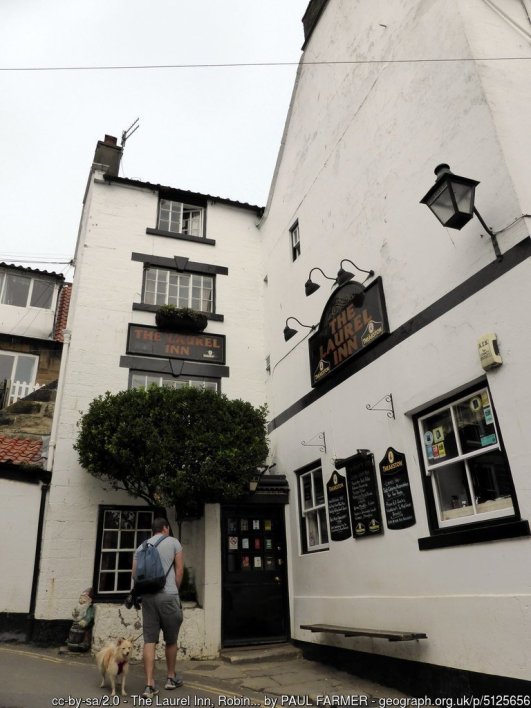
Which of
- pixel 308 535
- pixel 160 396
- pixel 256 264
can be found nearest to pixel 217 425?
pixel 160 396

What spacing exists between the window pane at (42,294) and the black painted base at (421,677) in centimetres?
1454

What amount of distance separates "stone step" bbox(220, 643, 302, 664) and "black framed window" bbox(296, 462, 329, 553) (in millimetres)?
1651

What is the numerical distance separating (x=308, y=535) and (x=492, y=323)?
5647mm

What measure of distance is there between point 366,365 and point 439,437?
1.90m

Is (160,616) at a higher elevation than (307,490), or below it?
below

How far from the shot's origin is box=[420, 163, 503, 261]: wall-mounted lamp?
19.2 ft

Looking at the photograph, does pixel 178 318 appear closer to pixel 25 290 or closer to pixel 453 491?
pixel 453 491

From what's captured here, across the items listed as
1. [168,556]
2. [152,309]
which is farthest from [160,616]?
[152,309]

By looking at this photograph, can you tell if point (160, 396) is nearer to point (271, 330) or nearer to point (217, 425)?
point (217, 425)

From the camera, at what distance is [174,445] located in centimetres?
904

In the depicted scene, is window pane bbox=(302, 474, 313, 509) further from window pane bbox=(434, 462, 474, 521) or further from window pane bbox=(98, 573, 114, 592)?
window pane bbox=(98, 573, 114, 592)

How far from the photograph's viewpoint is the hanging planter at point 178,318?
1216 cm

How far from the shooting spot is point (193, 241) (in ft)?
45.5

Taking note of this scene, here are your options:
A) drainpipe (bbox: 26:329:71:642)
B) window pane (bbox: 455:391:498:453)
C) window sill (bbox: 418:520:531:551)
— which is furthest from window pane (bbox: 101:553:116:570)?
window pane (bbox: 455:391:498:453)
